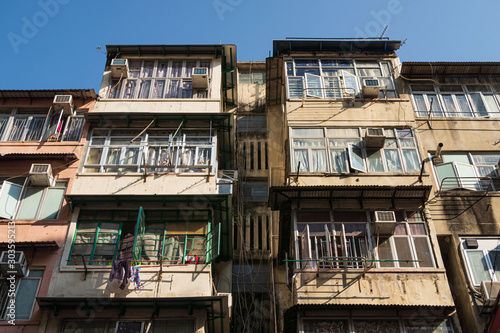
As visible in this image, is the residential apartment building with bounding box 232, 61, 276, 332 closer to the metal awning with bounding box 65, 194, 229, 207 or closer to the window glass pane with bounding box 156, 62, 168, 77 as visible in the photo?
the metal awning with bounding box 65, 194, 229, 207

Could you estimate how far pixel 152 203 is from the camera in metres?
15.0

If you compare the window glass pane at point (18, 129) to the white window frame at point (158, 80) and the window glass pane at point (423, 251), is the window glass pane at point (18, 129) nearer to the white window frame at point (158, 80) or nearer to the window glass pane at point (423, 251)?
the white window frame at point (158, 80)

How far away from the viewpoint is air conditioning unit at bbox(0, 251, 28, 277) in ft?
43.8

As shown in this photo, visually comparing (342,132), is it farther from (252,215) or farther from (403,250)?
(252,215)

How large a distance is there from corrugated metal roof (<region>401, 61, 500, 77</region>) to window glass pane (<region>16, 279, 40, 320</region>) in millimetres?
14977

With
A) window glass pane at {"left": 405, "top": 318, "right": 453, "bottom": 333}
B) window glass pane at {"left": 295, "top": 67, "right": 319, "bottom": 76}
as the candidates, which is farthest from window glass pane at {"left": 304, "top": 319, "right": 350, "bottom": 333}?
window glass pane at {"left": 295, "top": 67, "right": 319, "bottom": 76}

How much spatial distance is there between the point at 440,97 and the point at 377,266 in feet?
27.9

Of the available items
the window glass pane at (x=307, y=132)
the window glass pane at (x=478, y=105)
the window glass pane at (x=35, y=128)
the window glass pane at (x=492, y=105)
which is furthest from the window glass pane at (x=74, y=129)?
the window glass pane at (x=492, y=105)

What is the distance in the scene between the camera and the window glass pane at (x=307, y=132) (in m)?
16.4

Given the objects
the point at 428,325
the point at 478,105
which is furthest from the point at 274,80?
the point at 428,325

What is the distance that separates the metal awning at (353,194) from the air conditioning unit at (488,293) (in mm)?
2983

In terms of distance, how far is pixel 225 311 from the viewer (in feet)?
43.8

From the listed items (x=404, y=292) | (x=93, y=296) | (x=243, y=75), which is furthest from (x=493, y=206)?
(x=243, y=75)

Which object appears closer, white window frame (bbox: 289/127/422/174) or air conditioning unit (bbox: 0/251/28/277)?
air conditioning unit (bbox: 0/251/28/277)
